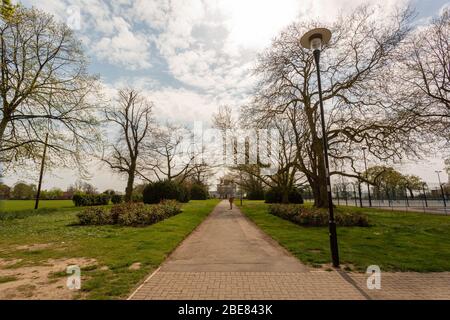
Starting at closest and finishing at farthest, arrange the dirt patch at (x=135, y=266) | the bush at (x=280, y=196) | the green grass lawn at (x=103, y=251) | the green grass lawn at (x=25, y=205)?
the green grass lawn at (x=103, y=251)
the dirt patch at (x=135, y=266)
the green grass lawn at (x=25, y=205)
the bush at (x=280, y=196)

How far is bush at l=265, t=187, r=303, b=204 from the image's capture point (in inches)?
1571

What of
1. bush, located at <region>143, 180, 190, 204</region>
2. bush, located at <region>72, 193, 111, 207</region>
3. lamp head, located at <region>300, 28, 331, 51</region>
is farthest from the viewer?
bush, located at <region>72, 193, 111, 207</region>

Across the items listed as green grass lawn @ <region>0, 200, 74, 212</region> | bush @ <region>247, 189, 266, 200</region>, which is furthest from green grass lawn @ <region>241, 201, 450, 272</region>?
bush @ <region>247, 189, 266, 200</region>

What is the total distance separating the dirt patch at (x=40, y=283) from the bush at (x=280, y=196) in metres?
36.3

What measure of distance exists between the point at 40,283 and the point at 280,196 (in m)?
38.9

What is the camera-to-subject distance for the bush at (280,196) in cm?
3989

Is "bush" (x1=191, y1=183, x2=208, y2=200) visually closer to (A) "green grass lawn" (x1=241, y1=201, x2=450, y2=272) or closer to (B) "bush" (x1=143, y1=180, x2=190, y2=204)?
(B) "bush" (x1=143, y1=180, x2=190, y2=204)

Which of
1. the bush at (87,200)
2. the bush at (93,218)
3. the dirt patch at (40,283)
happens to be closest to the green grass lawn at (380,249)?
the dirt patch at (40,283)

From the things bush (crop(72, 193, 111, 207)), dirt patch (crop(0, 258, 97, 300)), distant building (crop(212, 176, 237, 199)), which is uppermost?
distant building (crop(212, 176, 237, 199))

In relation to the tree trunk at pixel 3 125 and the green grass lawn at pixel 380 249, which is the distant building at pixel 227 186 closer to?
the tree trunk at pixel 3 125

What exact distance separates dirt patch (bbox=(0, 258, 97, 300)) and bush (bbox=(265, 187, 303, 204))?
119ft
